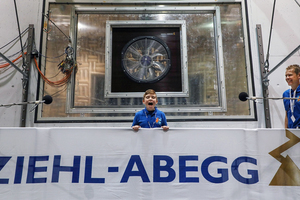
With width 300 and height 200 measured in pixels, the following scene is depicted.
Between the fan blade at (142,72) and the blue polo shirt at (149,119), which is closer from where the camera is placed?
the blue polo shirt at (149,119)

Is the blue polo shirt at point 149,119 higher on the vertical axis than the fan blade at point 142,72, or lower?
lower

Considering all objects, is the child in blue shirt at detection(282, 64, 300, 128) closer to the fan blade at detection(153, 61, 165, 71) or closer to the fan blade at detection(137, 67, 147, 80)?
the fan blade at detection(153, 61, 165, 71)

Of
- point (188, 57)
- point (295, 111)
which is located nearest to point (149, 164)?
point (295, 111)

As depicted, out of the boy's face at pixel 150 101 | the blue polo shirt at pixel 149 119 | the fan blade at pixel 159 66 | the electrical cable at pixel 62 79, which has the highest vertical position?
the fan blade at pixel 159 66

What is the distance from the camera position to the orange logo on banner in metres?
3.57

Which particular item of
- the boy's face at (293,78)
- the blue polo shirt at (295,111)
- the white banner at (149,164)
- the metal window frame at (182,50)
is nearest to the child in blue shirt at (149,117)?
the white banner at (149,164)

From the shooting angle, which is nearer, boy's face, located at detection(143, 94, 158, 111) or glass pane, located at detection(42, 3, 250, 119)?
boy's face, located at detection(143, 94, 158, 111)

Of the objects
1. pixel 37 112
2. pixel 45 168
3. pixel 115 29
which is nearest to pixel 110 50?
pixel 115 29

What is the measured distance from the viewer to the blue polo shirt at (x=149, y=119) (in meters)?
4.16

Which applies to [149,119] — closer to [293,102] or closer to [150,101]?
[150,101]

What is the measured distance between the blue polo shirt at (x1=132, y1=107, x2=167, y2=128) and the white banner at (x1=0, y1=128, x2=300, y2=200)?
409mm

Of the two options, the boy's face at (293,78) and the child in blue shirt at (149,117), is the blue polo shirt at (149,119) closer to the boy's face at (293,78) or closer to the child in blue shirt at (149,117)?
the child in blue shirt at (149,117)

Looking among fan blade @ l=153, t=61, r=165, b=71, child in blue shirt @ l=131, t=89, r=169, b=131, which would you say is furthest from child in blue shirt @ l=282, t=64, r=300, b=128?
fan blade @ l=153, t=61, r=165, b=71

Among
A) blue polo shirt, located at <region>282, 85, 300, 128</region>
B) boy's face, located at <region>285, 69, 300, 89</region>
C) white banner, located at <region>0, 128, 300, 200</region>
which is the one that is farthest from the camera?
boy's face, located at <region>285, 69, 300, 89</region>
